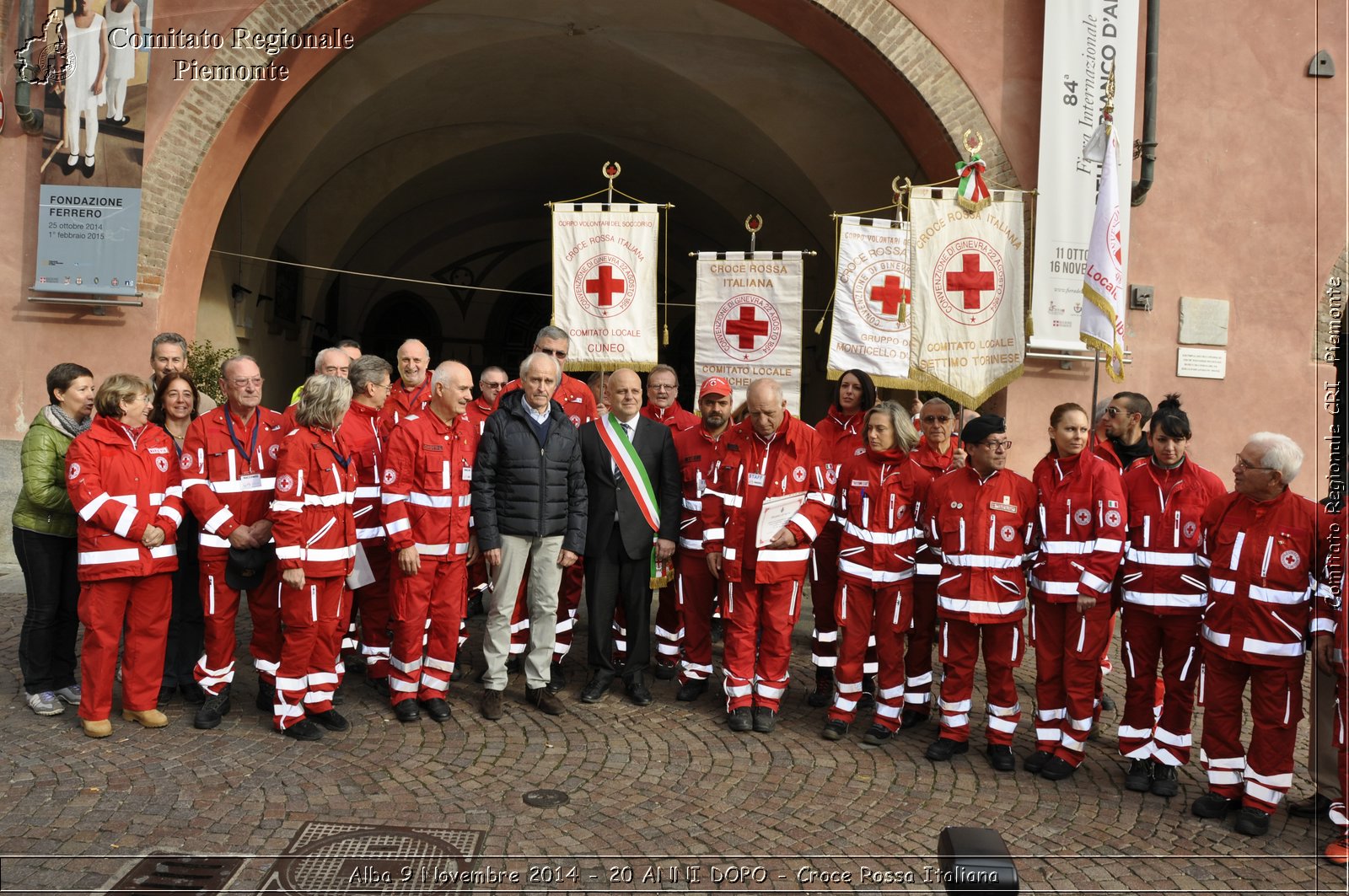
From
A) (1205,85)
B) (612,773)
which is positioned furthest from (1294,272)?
(612,773)

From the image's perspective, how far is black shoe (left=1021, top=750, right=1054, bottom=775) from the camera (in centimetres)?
530

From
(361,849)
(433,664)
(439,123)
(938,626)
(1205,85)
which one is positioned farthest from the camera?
(439,123)

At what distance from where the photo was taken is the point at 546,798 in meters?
4.69

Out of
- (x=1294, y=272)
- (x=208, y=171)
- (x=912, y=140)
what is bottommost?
(x=1294, y=272)

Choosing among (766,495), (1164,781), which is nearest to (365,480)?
(766,495)

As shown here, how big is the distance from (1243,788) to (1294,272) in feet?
23.1

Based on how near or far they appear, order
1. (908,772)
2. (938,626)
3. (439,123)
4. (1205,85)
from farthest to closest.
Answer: (439,123), (1205,85), (938,626), (908,772)

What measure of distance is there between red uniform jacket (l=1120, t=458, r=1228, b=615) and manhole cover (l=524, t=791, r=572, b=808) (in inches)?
124

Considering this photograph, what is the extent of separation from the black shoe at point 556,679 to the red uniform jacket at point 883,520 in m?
1.92

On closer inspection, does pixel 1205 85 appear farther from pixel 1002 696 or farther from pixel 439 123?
pixel 439 123

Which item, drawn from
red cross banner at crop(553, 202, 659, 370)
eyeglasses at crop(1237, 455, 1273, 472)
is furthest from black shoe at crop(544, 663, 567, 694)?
eyeglasses at crop(1237, 455, 1273, 472)

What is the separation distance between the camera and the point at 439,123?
14289 mm

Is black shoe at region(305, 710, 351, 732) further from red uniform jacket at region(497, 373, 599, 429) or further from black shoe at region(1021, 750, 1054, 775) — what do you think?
black shoe at region(1021, 750, 1054, 775)

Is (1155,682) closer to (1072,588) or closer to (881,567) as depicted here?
(1072,588)
